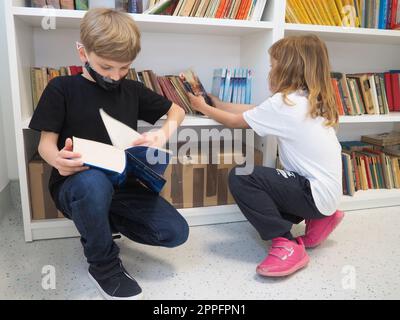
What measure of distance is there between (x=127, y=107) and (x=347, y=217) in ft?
3.56

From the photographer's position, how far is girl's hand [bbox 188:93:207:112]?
1.43m

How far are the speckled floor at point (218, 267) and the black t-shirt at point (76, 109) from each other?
10.4 inches

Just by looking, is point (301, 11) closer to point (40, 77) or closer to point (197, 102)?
point (197, 102)

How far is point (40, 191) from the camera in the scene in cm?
135

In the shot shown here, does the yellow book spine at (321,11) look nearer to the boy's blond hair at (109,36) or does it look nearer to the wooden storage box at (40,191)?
the boy's blond hair at (109,36)

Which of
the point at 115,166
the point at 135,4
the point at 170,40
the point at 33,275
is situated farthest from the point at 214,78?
the point at 33,275

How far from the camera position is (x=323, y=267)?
1.21m

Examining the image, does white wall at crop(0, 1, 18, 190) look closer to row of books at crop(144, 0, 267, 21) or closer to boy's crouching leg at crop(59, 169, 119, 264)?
row of books at crop(144, 0, 267, 21)

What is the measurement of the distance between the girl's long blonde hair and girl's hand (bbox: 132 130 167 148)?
420 millimetres

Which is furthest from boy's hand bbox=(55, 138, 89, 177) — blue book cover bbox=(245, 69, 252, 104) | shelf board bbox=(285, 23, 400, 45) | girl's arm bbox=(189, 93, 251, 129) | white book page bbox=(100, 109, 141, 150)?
shelf board bbox=(285, 23, 400, 45)

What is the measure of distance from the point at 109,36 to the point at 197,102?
1.71 feet

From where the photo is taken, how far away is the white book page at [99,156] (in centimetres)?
95

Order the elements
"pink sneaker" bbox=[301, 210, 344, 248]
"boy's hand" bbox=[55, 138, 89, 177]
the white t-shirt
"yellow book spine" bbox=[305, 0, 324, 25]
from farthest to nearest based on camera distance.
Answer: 1. "yellow book spine" bbox=[305, 0, 324, 25]
2. "pink sneaker" bbox=[301, 210, 344, 248]
3. the white t-shirt
4. "boy's hand" bbox=[55, 138, 89, 177]

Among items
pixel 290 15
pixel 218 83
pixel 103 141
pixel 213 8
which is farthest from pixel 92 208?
pixel 290 15
